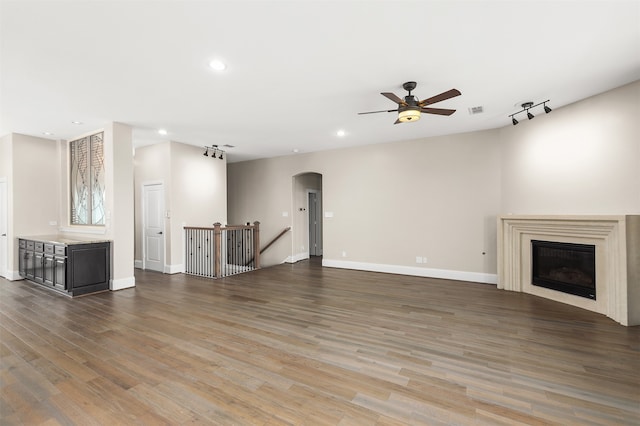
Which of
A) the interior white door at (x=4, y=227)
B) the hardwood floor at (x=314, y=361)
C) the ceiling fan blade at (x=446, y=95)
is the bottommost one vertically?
the hardwood floor at (x=314, y=361)

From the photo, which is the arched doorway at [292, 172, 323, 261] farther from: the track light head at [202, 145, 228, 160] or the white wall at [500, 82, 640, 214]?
the white wall at [500, 82, 640, 214]

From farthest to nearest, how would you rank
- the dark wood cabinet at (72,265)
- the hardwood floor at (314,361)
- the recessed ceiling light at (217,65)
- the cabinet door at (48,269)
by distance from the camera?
the cabinet door at (48,269) → the dark wood cabinet at (72,265) → the recessed ceiling light at (217,65) → the hardwood floor at (314,361)

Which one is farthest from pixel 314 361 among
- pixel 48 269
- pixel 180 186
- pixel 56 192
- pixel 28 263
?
pixel 56 192

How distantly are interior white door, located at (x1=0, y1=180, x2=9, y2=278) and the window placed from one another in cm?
116

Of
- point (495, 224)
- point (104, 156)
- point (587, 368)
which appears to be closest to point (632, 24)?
point (587, 368)

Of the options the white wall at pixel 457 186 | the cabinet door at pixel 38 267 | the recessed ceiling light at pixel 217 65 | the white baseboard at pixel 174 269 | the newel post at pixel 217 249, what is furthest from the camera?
the white baseboard at pixel 174 269

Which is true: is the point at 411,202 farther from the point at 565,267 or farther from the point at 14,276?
Result: the point at 14,276

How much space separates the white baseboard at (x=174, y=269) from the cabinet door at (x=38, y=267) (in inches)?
81.4

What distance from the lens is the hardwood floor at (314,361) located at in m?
1.97

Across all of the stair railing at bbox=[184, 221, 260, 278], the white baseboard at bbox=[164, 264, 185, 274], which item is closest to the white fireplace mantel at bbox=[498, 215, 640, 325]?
the stair railing at bbox=[184, 221, 260, 278]

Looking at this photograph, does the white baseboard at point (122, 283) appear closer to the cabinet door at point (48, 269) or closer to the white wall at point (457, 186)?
the cabinet door at point (48, 269)

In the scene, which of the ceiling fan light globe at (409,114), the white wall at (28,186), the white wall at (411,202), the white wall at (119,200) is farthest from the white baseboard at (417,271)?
the white wall at (28,186)

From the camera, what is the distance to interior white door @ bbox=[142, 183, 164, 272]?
264 inches

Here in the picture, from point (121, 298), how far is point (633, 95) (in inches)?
308
